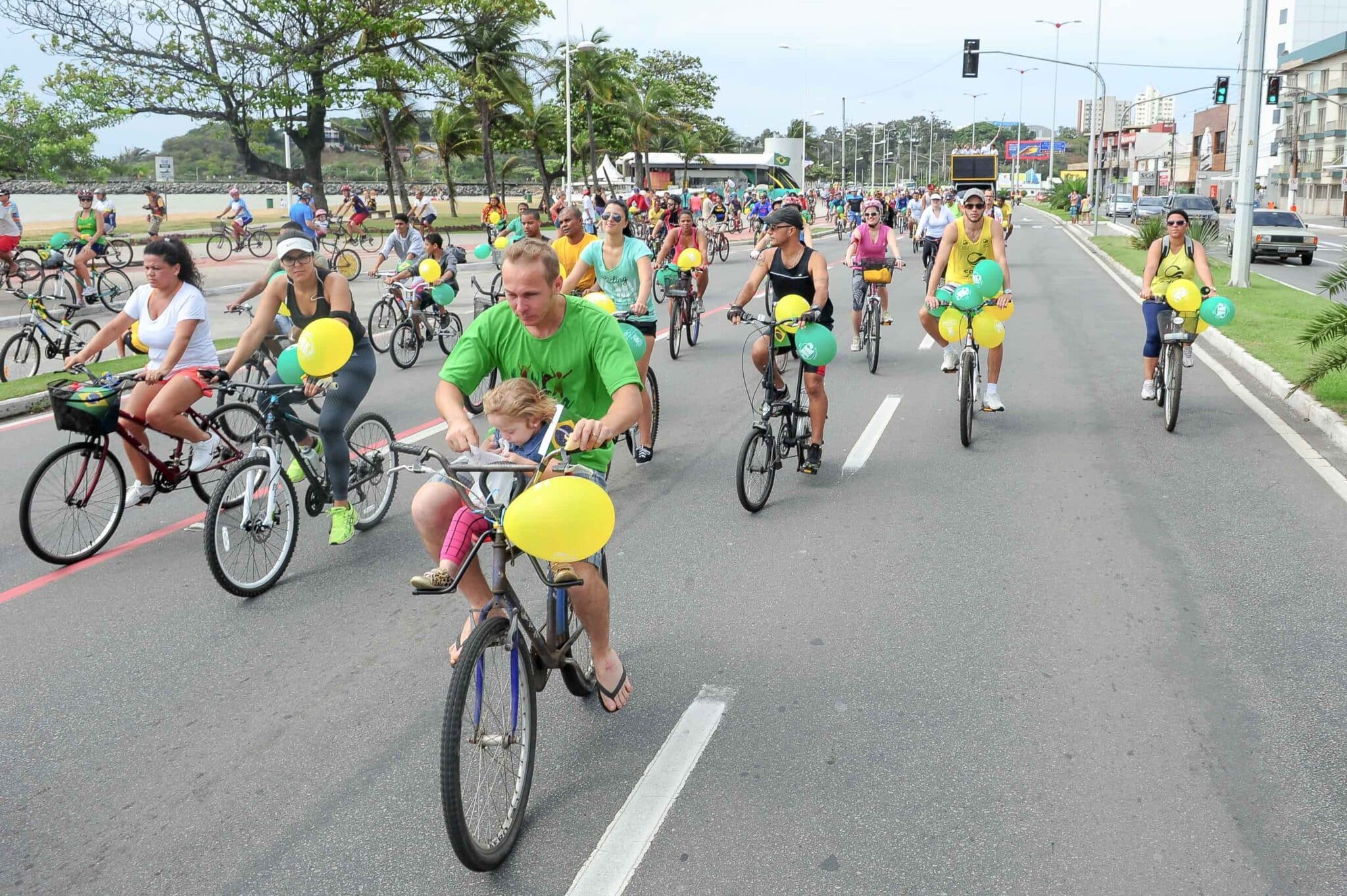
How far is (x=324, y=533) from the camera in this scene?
712cm

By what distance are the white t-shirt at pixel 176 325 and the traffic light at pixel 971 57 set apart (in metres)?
30.1

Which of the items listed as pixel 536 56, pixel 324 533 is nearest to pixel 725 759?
pixel 324 533

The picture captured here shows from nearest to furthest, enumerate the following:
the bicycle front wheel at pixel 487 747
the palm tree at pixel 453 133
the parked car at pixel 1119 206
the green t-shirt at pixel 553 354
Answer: the bicycle front wheel at pixel 487 747 < the green t-shirt at pixel 553 354 < the palm tree at pixel 453 133 < the parked car at pixel 1119 206

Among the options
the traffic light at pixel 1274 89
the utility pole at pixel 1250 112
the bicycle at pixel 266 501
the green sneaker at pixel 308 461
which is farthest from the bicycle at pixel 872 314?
the traffic light at pixel 1274 89

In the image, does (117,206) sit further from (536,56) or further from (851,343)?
(851,343)

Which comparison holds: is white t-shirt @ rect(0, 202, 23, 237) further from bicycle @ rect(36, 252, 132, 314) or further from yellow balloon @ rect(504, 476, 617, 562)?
yellow balloon @ rect(504, 476, 617, 562)

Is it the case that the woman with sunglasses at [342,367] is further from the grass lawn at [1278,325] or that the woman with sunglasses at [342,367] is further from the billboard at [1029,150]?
the billboard at [1029,150]

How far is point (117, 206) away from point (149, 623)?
65.3 m

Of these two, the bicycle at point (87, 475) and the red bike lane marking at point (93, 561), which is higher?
the bicycle at point (87, 475)

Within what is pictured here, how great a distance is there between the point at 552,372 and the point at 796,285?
4.28 metres

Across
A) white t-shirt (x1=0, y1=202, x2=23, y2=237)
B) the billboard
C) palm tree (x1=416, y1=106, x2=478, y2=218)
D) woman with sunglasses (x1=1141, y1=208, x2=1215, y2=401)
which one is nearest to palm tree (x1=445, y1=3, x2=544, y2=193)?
palm tree (x1=416, y1=106, x2=478, y2=218)

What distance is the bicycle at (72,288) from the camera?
16703mm

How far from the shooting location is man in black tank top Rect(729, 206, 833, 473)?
7836 mm

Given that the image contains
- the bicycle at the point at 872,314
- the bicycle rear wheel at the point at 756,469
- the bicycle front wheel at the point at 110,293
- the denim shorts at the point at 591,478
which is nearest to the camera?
the denim shorts at the point at 591,478
